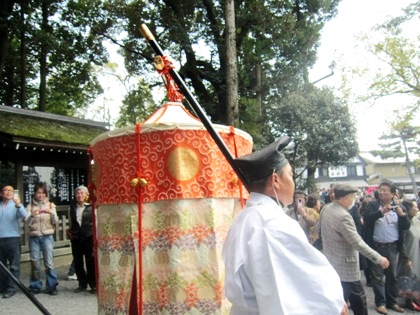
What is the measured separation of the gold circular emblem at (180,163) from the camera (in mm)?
2434

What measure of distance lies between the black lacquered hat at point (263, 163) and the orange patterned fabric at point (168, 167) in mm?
597

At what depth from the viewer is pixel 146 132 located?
245 centimetres

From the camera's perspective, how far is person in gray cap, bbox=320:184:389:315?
→ 4340mm

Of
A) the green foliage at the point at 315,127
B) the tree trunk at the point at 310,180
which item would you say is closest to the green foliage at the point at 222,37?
the green foliage at the point at 315,127

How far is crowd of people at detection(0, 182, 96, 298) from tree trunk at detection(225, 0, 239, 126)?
3.27 meters

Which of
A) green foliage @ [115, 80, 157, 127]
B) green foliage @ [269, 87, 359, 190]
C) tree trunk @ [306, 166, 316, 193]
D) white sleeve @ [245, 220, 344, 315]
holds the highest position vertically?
green foliage @ [115, 80, 157, 127]

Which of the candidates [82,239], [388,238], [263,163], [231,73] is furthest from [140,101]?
[263,163]

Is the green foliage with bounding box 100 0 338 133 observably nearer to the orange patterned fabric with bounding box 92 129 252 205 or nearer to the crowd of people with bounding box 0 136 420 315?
the crowd of people with bounding box 0 136 420 315

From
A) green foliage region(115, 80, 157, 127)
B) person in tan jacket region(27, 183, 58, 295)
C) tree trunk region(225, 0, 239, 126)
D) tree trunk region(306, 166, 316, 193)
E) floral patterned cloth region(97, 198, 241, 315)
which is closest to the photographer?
floral patterned cloth region(97, 198, 241, 315)

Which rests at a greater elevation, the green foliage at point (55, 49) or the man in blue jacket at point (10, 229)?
the green foliage at point (55, 49)

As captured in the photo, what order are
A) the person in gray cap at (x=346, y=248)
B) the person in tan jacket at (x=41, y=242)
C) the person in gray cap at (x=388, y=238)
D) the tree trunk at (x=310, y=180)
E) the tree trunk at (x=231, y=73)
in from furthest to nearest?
the tree trunk at (x=310, y=180) → the tree trunk at (x=231, y=73) → the person in tan jacket at (x=41, y=242) → the person in gray cap at (x=388, y=238) → the person in gray cap at (x=346, y=248)

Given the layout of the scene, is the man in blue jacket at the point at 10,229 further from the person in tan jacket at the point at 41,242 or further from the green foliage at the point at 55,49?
the green foliage at the point at 55,49

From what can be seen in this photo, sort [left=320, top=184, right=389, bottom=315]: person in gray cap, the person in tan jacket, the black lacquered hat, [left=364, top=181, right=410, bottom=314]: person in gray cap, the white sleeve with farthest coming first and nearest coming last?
the person in tan jacket < [left=364, top=181, right=410, bottom=314]: person in gray cap < [left=320, top=184, right=389, bottom=315]: person in gray cap < the black lacquered hat < the white sleeve

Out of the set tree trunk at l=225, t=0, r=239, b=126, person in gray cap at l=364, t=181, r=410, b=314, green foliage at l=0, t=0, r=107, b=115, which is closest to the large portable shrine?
person in gray cap at l=364, t=181, r=410, b=314
